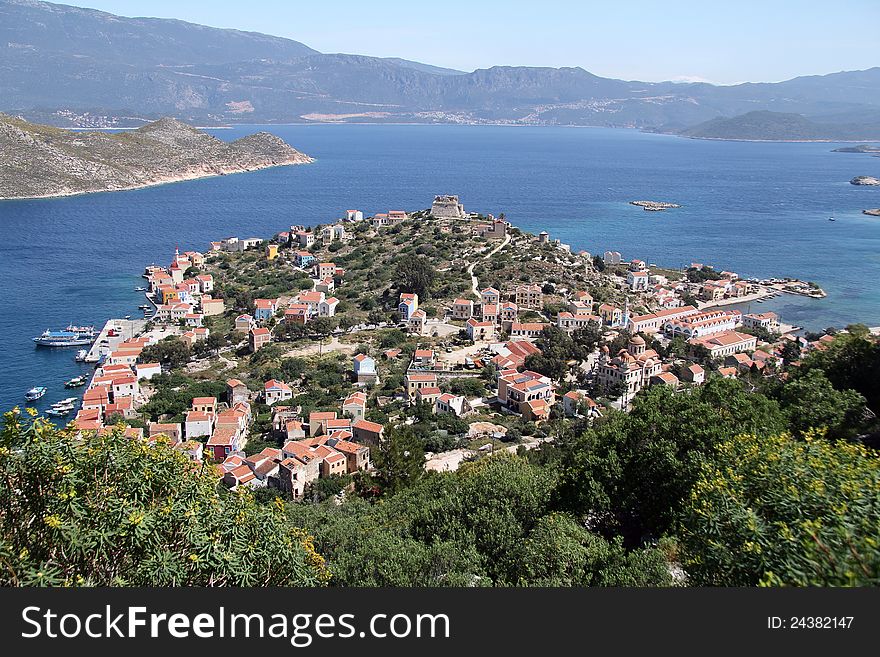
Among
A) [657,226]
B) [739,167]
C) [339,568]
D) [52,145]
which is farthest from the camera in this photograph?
[739,167]

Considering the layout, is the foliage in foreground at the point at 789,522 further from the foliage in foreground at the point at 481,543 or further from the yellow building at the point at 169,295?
the yellow building at the point at 169,295

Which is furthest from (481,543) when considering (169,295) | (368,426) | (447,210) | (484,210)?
(484,210)

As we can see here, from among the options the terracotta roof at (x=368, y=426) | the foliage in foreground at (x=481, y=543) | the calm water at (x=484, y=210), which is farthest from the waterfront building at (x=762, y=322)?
the foliage in foreground at (x=481, y=543)

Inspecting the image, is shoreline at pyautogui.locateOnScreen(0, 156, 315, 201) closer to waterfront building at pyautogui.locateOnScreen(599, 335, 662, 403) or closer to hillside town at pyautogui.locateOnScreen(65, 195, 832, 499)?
hillside town at pyautogui.locateOnScreen(65, 195, 832, 499)

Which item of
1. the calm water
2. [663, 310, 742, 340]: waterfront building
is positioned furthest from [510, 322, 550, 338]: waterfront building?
the calm water

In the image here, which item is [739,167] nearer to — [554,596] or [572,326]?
[572,326]

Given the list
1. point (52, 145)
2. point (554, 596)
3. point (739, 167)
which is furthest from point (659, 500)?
point (739, 167)
